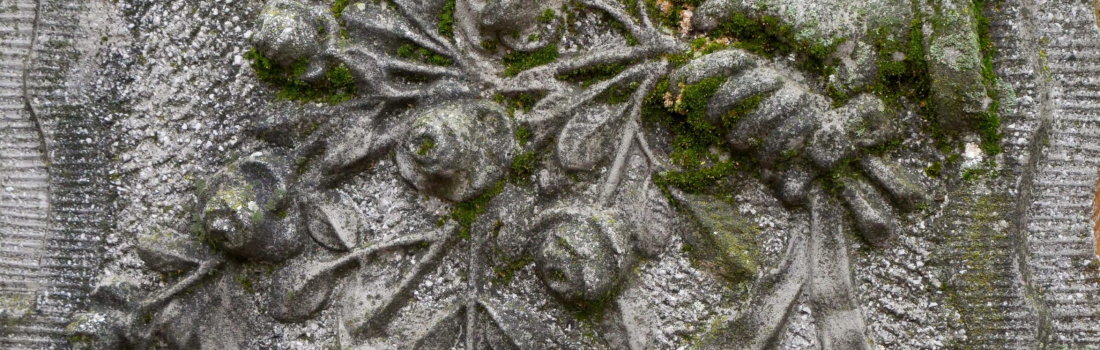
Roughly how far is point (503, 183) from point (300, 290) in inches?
35.3

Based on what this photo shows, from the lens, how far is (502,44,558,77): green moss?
329cm

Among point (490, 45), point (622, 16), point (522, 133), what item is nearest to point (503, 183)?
point (522, 133)

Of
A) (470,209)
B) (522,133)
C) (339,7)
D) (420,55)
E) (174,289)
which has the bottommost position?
(174,289)

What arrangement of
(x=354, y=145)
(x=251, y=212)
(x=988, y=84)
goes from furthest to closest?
1. (x=354, y=145)
2. (x=251, y=212)
3. (x=988, y=84)

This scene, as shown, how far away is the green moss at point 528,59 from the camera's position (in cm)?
329

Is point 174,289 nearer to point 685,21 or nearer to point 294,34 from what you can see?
point 294,34

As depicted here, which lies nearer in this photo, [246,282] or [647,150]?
[647,150]

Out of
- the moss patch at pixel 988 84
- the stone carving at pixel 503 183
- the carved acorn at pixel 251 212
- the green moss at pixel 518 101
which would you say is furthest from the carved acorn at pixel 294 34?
the moss patch at pixel 988 84

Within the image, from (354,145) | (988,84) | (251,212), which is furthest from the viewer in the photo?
(354,145)

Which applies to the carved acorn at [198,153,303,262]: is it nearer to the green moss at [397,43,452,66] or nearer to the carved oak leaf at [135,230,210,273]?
the carved oak leaf at [135,230,210,273]

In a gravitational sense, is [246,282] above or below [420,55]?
below

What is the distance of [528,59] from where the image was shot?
331 centimetres

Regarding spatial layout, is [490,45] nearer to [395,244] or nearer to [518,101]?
[518,101]

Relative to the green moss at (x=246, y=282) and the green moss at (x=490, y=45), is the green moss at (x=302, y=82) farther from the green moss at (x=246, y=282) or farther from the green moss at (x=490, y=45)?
the green moss at (x=246, y=282)
